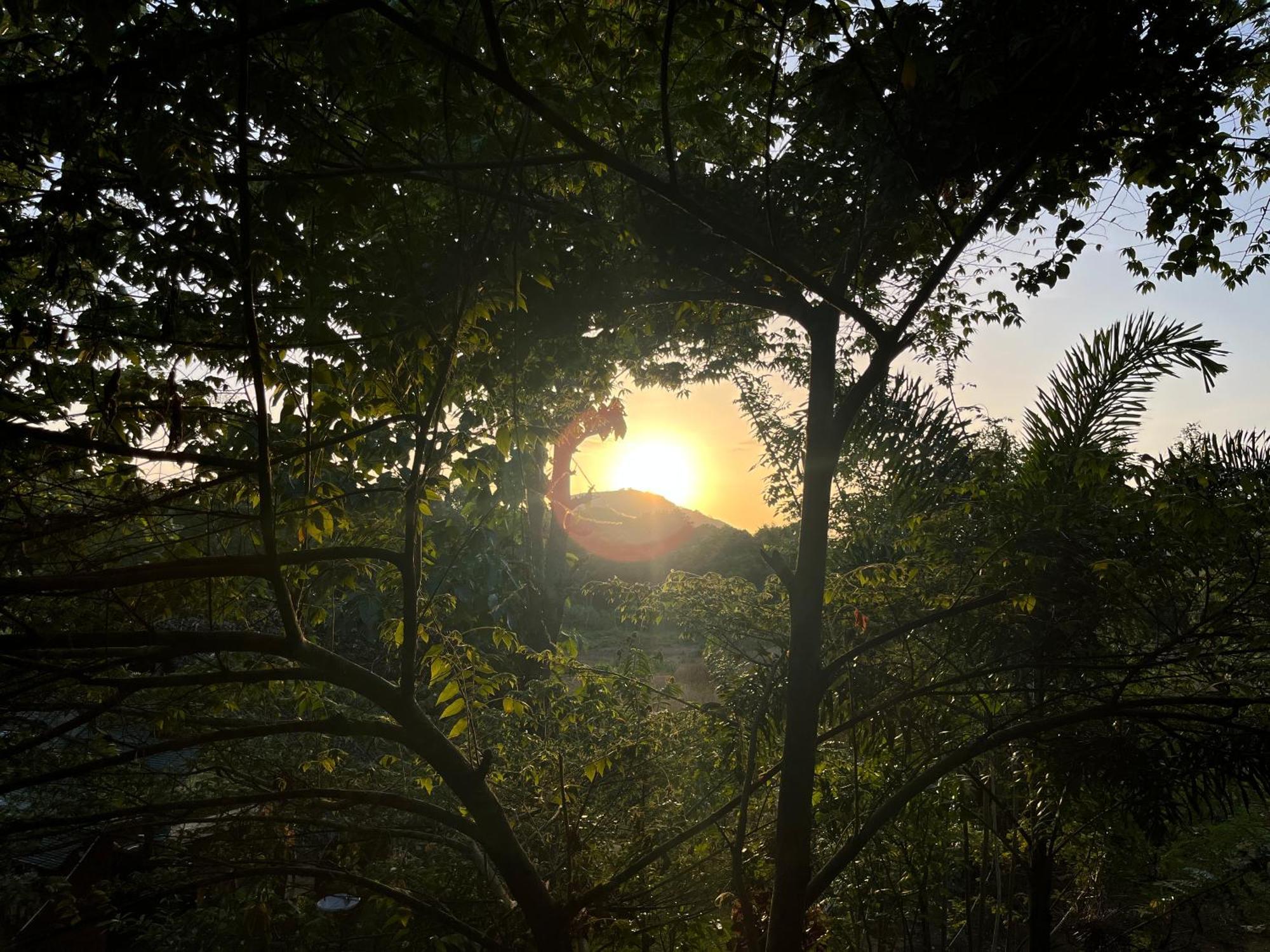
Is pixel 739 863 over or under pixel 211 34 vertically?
under

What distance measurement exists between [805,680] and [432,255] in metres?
2.50

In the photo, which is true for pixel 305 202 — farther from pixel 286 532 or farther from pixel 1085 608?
pixel 1085 608

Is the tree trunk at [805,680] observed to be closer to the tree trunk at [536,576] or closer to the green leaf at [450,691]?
the green leaf at [450,691]

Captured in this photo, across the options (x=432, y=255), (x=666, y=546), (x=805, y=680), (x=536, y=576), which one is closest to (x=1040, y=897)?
(x=805, y=680)

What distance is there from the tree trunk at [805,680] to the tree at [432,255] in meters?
0.02

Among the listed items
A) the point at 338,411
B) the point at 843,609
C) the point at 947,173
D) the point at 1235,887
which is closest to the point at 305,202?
the point at 338,411

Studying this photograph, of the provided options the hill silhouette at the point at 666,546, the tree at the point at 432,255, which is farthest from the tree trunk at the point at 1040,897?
the hill silhouette at the point at 666,546

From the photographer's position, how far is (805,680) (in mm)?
3354

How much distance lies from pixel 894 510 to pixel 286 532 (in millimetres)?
4234

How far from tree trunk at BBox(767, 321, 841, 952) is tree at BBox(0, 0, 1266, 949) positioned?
0.05ft

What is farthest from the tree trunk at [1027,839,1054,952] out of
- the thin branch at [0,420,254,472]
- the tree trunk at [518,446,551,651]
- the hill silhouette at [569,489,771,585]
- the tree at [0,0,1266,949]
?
the hill silhouette at [569,489,771,585]

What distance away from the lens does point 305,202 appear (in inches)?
99.4

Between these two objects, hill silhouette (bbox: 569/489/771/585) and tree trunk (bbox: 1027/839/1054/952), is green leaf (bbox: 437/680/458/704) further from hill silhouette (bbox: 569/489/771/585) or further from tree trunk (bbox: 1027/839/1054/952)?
hill silhouette (bbox: 569/489/771/585)

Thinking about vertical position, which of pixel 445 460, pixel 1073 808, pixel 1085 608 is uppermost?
pixel 445 460
